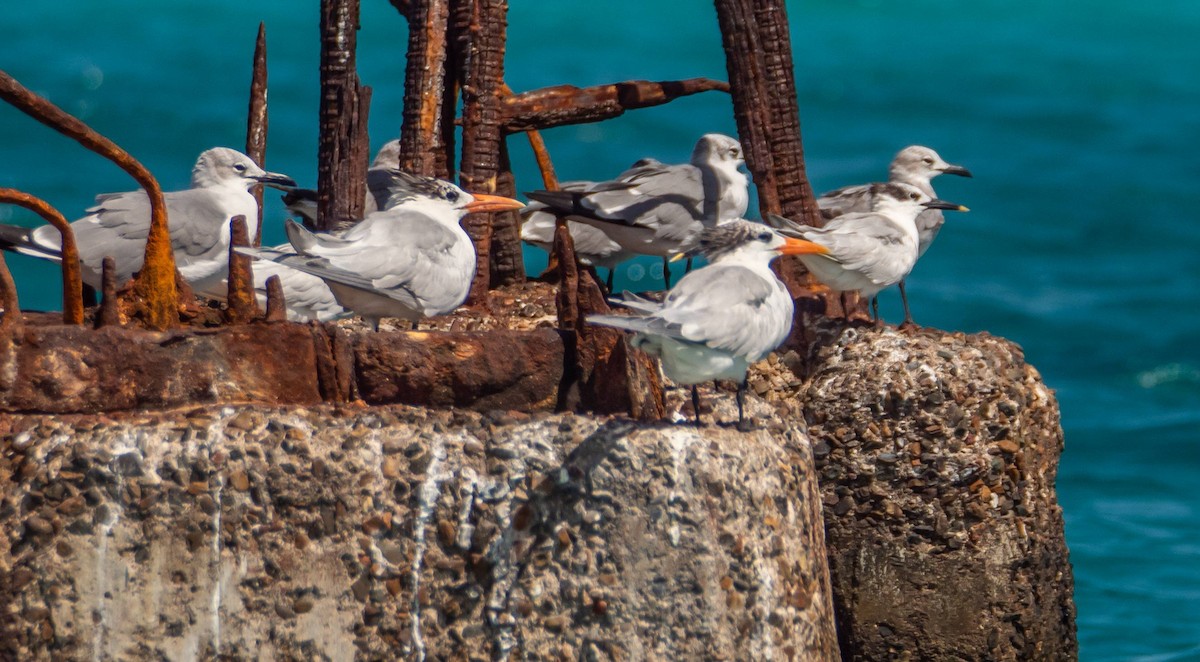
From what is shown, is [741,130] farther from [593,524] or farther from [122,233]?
[593,524]

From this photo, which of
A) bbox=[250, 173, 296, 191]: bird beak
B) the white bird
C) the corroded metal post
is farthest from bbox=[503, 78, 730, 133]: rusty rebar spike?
the white bird

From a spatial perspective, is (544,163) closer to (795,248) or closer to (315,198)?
(315,198)

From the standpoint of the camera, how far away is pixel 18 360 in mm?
4777

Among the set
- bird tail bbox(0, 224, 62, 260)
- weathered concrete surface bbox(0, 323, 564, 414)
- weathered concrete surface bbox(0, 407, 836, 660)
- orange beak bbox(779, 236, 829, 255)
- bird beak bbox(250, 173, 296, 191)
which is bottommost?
weathered concrete surface bbox(0, 407, 836, 660)

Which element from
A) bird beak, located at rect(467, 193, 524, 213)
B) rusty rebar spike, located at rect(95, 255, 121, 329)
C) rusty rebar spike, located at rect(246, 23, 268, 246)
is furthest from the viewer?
rusty rebar spike, located at rect(246, 23, 268, 246)

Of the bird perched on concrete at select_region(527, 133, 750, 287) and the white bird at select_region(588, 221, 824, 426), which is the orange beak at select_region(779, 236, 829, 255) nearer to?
the white bird at select_region(588, 221, 824, 426)

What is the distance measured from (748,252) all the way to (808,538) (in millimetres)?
1647

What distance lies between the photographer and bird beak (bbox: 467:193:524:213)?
27.5 feet

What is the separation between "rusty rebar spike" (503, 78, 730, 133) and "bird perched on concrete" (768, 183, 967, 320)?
4.39 feet

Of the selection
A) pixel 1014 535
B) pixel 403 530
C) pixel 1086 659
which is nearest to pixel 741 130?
pixel 1014 535

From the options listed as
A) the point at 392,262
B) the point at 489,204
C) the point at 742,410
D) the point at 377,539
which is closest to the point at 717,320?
the point at 742,410

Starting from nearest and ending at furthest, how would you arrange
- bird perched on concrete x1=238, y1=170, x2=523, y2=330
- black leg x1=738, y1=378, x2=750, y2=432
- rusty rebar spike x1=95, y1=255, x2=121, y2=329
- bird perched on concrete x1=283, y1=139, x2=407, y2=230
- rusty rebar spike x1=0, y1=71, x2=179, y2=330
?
rusty rebar spike x1=95, y1=255, x2=121, y2=329
black leg x1=738, y1=378, x2=750, y2=432
rusty rebar spike x1=0, y1=71, x2=179, y2=330
bird perched on concrete x1=238, y1=170, x2=523, y2=330
bird perched on concrete x1=283, y1=139, x2=407, y2=230

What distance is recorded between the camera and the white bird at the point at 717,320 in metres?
5.37

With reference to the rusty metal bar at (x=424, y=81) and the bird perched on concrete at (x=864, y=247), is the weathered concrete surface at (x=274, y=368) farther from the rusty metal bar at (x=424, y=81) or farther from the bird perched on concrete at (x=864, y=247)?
the rusty metal bar at (x=424, y=81)
